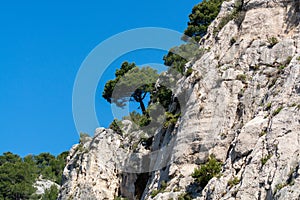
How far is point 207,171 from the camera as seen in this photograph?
106 feet

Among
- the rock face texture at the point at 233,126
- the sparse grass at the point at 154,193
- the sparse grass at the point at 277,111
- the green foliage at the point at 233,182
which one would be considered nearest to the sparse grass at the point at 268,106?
the rock face texture at the point at 233,126

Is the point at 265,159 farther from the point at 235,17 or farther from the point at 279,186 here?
the point at 235,17

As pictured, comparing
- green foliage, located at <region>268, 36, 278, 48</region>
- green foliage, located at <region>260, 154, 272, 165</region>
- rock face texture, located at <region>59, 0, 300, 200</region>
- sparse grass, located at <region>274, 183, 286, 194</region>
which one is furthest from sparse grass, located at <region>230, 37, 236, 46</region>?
sparse grass, located at <region>274, 183, 286, 194</region>

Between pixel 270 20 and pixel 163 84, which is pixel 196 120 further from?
pixel 163 84

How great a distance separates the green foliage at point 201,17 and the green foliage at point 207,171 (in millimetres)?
25544

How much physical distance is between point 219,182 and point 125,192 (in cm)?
1723

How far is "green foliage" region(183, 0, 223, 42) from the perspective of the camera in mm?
56938

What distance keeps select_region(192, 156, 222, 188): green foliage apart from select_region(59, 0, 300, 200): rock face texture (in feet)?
1.72

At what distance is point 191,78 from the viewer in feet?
133

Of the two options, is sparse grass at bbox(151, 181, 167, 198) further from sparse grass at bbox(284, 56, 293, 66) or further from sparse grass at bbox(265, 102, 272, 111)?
sparse grass at bbox(284, 56, 293, 66)

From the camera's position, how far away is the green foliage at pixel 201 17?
5694 cm

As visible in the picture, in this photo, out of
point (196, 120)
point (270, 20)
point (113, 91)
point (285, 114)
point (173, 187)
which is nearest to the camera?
point (285, 114)

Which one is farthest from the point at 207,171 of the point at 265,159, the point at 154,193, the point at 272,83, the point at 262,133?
the point at 272,83

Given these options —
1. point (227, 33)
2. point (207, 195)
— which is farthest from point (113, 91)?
point (207, 195)
